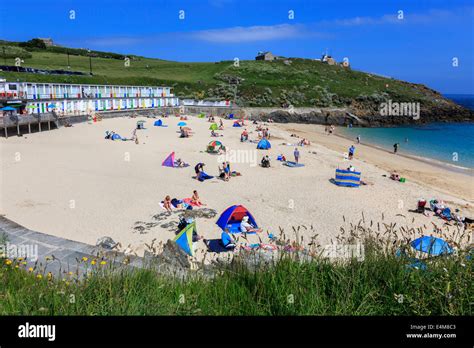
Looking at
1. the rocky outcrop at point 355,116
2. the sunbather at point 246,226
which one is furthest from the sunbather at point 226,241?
the rocky outcrop at point 355,116

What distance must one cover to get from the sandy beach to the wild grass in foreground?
3956 millimetres

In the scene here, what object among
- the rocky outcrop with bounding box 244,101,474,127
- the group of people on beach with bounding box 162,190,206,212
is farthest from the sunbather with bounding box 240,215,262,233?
the rocky outcrop with bounding box 244,101,474,127

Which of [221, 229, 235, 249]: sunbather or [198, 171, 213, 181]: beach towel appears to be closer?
[221, 229, 235, 249]: sunbather

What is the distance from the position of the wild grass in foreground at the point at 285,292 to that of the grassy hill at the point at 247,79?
53040 mm

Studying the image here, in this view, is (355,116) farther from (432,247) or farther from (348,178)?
(432,247)

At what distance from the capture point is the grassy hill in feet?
219

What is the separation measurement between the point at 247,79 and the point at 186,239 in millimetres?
74147

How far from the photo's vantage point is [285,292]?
11.3 ft

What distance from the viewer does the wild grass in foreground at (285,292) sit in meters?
3.12

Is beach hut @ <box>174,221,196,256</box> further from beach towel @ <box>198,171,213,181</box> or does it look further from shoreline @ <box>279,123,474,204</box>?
shoreline @ <box>279,123,474,204</box>

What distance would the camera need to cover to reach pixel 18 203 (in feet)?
43.0
